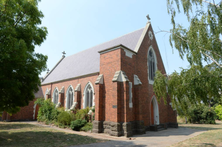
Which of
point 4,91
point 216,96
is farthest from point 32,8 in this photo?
point 216,96

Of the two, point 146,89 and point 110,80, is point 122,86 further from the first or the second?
point 146,89

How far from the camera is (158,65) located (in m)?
18.6

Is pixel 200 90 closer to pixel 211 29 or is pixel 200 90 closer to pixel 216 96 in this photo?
pixel 216 96

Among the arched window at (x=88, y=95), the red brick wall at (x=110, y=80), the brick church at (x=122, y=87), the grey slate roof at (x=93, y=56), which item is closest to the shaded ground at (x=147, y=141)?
the brick church at (x=122, y=87)

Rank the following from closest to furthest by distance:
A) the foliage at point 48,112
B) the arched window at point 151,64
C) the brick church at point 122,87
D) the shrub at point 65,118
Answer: the brick church at point 122,87 < the shrub at point 65,118 < the arched window at point 151,64 < the foliage at point 48,112

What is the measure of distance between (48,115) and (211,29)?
17641 mm

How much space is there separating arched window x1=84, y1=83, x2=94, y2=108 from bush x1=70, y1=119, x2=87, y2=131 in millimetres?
2909

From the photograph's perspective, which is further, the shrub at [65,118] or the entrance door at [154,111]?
the entrance door at [154,111]

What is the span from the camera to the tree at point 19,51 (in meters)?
7.84

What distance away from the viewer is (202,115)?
73.2ft

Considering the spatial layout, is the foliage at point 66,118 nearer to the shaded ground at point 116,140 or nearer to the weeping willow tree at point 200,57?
the shaded ground at point 116,140

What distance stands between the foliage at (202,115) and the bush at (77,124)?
15526 millimetres

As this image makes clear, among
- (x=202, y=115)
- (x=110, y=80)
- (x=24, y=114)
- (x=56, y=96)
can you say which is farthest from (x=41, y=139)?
(x=202, y=115)

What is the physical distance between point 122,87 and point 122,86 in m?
0.08
